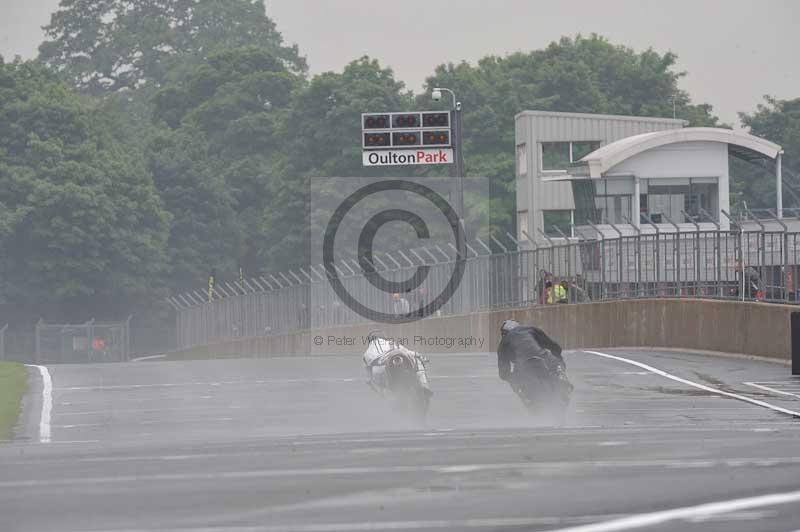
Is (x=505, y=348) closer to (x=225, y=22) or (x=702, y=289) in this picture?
(x=702, y=289)

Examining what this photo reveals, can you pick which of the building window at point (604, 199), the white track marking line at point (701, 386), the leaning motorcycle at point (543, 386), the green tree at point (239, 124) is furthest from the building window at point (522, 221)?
the leaning motorcycle at point (543, 386)

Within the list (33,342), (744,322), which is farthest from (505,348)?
(33,342)

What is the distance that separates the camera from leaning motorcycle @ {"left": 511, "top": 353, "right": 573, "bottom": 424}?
19.2 metres

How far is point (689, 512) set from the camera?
993 centimetres

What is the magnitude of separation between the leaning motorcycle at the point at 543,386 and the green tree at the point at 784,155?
66506 mm

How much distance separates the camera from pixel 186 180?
295 ft

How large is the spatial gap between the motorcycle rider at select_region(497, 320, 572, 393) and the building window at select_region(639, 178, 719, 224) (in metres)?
46.1

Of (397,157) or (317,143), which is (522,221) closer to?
(317,143)

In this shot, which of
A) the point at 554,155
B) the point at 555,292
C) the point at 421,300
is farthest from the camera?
the point at 554,155

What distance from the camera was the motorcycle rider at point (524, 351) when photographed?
19.3 metres

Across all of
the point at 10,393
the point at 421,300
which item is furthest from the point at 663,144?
the point at 10,393

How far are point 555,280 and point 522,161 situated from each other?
109ft

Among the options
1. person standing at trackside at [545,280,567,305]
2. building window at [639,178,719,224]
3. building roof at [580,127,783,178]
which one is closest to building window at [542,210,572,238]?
building roof at [580,127,783,178]

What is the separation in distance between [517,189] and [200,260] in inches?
782
